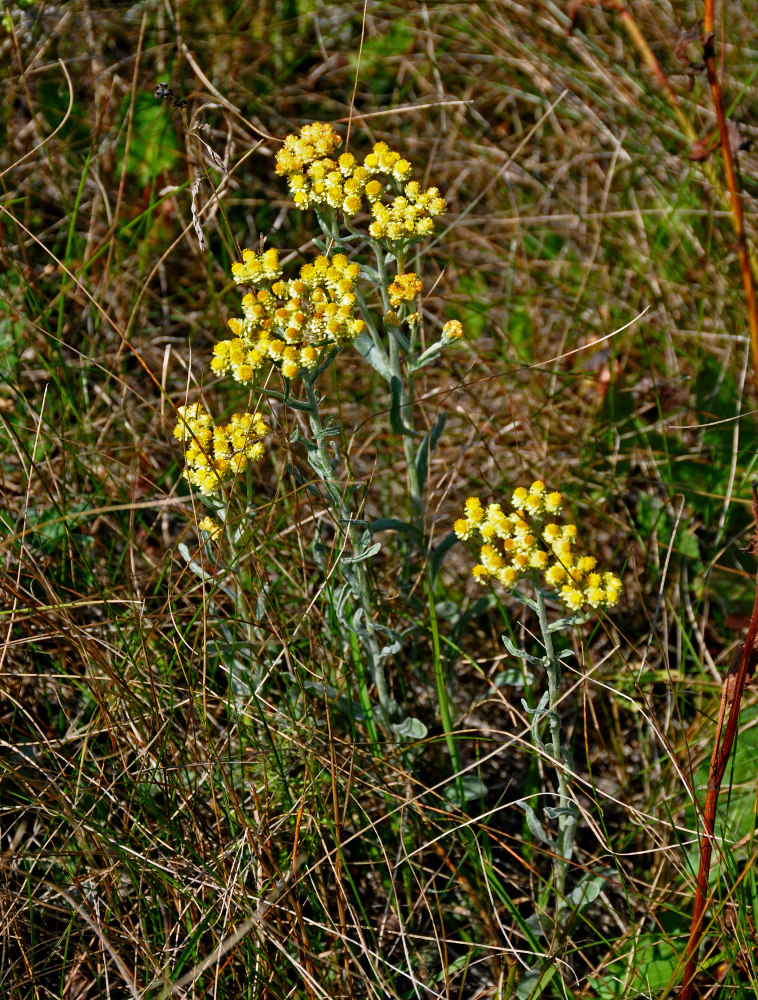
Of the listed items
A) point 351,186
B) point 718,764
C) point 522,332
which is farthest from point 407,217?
point 522,332

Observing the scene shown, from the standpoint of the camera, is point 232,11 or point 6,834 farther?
point 232,11

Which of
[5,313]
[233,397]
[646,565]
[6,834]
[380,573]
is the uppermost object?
[5,313]

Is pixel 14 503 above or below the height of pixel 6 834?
above

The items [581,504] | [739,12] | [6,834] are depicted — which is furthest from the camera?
[739,12]

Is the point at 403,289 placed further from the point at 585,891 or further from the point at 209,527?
the point at 585,891

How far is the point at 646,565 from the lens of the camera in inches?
107

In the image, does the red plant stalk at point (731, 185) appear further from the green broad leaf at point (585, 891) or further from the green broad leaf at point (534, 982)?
the green broad leaf at point (534, 982)

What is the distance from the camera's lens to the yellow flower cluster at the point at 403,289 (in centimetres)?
197

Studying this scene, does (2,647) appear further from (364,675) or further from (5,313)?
(5,313)

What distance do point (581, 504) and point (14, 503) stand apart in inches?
69.8

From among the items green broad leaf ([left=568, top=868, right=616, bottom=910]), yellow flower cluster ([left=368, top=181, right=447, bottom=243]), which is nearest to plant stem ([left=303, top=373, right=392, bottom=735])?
yellow flower cluster ([left=368, top=181, right=447, bottom=243])

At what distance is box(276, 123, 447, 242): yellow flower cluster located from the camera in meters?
1.97

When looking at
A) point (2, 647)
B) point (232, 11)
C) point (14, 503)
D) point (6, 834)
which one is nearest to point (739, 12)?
point (232, 11)

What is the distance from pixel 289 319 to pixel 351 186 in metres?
0.37
